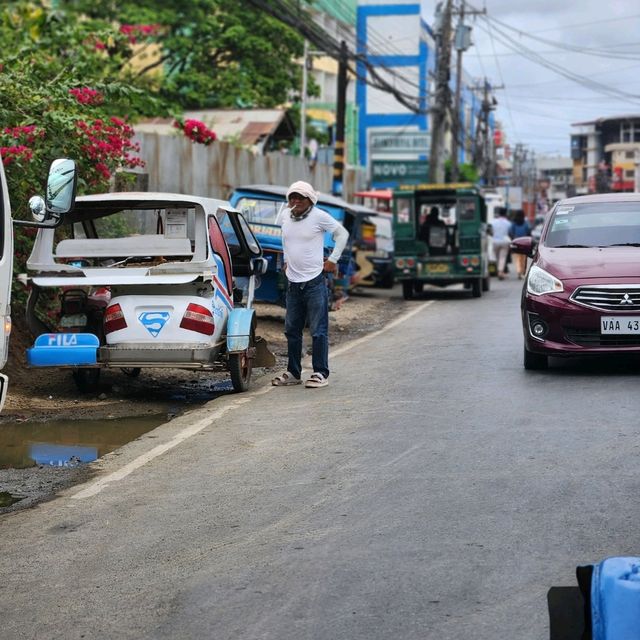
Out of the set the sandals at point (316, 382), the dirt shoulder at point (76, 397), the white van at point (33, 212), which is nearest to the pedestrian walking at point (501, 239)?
the dirt shoulder at point (76, 397)

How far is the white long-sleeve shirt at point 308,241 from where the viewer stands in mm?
11617

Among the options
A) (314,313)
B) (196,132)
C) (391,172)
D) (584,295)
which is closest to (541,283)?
(584,295)

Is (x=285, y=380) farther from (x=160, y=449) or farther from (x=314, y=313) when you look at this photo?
(x=160, y=449)

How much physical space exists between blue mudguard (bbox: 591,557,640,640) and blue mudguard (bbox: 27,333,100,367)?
300 inches

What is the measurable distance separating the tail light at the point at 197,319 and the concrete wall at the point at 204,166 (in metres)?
10.2

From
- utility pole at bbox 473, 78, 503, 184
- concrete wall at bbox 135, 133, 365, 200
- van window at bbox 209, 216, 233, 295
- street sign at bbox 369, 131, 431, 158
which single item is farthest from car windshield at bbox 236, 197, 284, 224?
utility pole at bbox 473, 78, 503, 184

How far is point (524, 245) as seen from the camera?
1328 cm

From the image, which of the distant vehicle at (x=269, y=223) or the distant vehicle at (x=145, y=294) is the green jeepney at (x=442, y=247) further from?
the distant vehicle at (x=145, y=294)

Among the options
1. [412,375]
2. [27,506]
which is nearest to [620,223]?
[412,375]

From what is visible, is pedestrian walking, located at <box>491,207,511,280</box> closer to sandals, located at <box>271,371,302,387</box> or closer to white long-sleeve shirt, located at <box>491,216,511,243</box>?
white long-sleeve shirt, located at <box>491,216,511,243</box>

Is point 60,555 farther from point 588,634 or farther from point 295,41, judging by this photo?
point 295,41

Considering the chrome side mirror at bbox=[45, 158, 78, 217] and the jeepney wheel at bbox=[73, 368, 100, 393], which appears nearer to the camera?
the chrome side mirror at bbox=[45, 158, 78, 217]

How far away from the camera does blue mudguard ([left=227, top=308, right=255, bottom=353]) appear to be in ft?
36.8

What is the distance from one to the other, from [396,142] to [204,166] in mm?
45010
